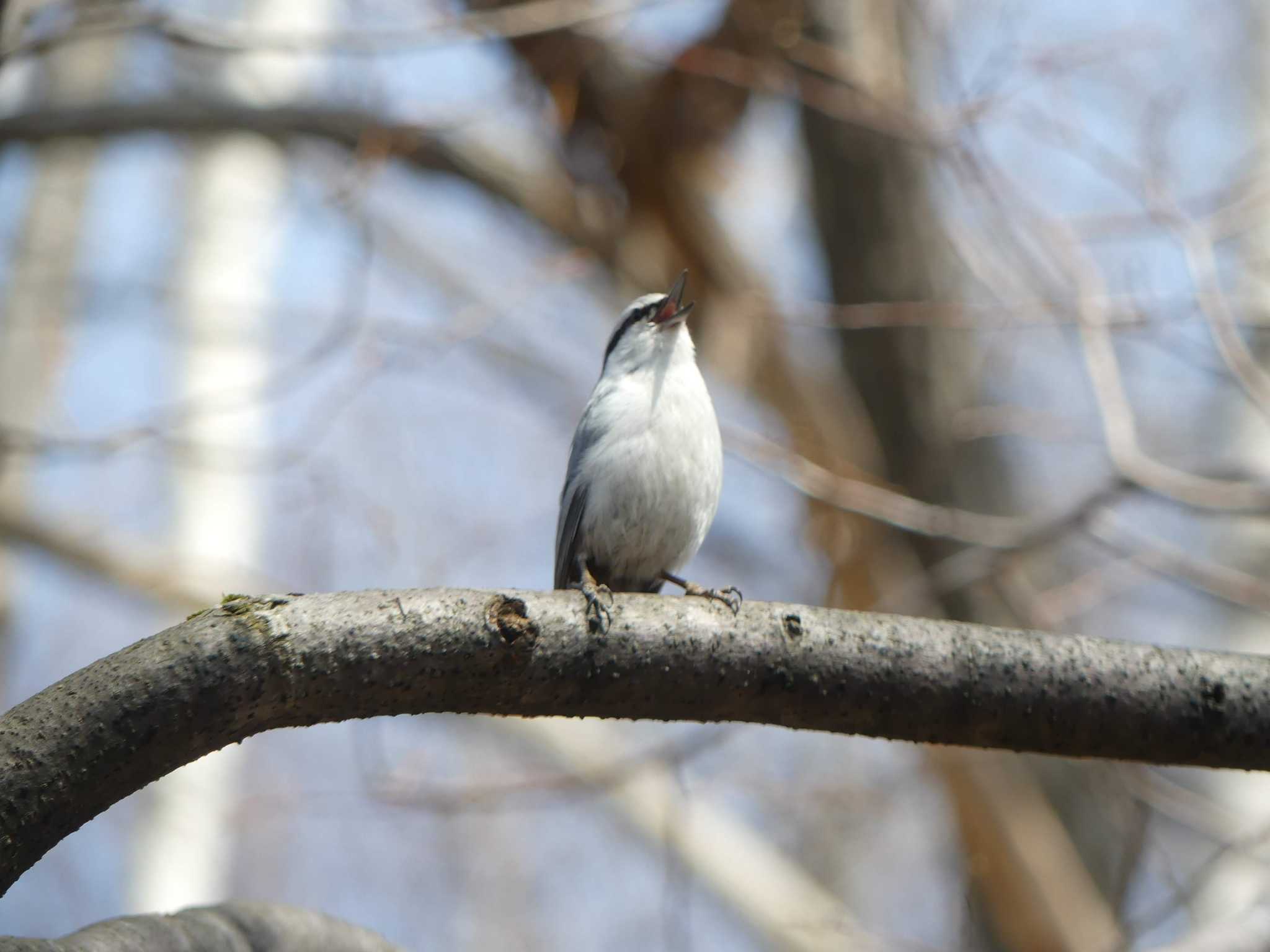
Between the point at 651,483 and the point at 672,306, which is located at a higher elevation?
the point at 672,306

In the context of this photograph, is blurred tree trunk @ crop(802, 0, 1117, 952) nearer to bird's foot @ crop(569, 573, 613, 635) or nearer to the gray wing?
the gray wing

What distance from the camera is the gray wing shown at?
3.74 metres

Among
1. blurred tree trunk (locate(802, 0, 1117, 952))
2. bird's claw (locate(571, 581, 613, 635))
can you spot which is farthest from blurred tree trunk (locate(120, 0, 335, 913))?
bird's claw (locate(571, 581, 613, 635))

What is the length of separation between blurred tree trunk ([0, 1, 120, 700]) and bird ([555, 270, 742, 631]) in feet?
11.9

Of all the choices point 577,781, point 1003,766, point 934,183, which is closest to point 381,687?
point 577,781

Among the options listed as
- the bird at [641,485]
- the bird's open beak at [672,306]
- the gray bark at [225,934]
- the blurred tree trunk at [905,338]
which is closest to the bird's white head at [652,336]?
the bird's open beak at [672,306]

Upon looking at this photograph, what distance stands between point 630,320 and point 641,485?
124 centimetres

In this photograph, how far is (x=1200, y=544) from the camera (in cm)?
861

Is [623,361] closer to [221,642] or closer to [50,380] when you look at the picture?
[221,642]

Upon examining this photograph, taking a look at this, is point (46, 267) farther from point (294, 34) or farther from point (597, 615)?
point (597, 615)

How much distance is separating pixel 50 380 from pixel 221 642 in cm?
637

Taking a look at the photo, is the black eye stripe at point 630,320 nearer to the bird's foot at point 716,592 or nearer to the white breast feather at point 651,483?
the white breast feather at point 651,483

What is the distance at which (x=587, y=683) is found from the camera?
6.97 feet

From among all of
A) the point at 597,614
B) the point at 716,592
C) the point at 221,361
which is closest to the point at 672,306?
the point at 716,592
